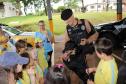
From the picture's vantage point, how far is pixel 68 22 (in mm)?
7055

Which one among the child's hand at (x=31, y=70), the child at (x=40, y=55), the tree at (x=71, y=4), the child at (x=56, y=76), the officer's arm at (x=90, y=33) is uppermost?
the officer's arm at (x=90, y=33)

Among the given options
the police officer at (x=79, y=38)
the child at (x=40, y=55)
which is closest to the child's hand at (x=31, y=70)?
the police officer at (x=79, y=38)

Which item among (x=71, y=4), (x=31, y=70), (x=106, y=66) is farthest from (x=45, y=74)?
(x=71, y=4)

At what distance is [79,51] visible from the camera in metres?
7.00

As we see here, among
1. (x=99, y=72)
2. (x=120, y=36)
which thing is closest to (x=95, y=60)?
(x=99, y=72)

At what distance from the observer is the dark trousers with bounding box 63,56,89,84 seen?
7020mm

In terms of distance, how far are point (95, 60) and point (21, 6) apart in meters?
61.3

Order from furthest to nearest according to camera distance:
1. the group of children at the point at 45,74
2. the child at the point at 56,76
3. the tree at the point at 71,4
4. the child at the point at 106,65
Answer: the tree at the point at 71,4 → the child at the point at 56,76 → the child at the point at 106,65 → the group of children at the point at 45,74

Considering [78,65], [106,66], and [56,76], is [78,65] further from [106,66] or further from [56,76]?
[106,66]

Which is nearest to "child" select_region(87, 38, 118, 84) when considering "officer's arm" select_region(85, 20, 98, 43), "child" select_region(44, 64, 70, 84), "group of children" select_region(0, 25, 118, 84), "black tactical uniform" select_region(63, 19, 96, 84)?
"group of children" select_region(0, 25, 118, 84)

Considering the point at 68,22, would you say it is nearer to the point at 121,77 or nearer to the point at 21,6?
the point at 121,77

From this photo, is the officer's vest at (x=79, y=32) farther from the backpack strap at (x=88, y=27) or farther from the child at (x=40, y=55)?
the child at (x=40, y=55)

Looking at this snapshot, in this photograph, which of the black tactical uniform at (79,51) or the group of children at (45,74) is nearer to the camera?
the group of children at (45,74)

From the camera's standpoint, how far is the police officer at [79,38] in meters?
6.98
